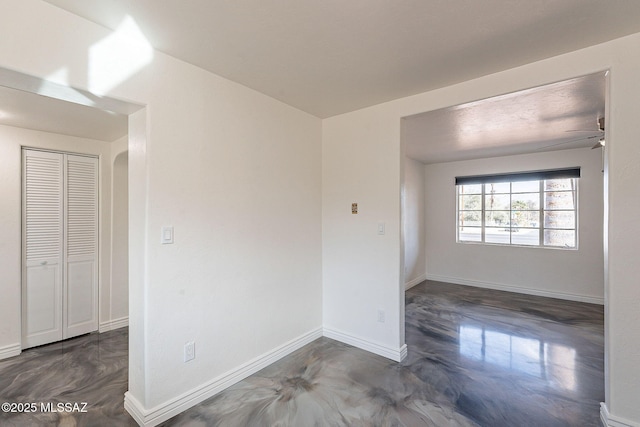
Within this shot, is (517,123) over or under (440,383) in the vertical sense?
over

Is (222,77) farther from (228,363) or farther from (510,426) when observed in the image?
(510,426)

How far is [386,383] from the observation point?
2400 mm

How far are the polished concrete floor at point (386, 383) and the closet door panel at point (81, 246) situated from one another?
0.29 meters

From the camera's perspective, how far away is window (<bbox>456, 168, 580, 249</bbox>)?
4.89 metres

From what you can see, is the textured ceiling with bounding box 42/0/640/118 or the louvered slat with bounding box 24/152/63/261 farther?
the louvered slat with bounding box 24/152/63/261

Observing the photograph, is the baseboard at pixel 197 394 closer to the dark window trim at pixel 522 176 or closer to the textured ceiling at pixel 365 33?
the textured ceiling at pixel 365 33

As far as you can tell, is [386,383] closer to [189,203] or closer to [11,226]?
[189,203]

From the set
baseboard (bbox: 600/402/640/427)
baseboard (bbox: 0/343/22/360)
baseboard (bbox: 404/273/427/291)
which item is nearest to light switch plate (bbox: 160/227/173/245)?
baseboard (bbox: 0/343/22/360)

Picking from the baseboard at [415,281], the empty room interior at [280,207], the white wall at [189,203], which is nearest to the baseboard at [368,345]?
the empty room interior at [280,207]

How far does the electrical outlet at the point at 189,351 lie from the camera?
2.10 meters

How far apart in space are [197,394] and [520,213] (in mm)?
5809

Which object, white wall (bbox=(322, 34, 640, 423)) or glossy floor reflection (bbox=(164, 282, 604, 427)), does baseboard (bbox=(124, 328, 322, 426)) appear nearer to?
glossy floor reflection (bbox=(164, 282, 604, 427))

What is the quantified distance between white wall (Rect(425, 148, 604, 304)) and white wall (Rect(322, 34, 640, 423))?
11.9ft

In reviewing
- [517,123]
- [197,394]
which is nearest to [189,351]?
[197,394]
